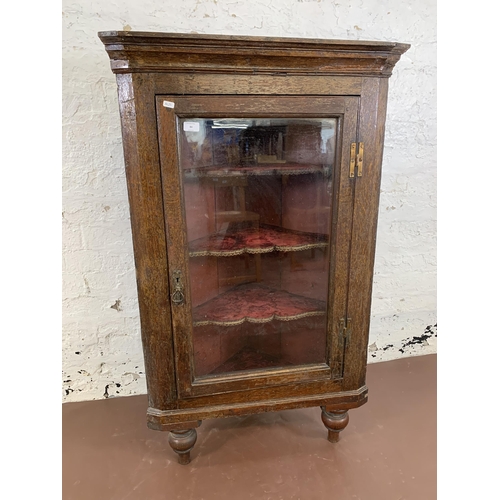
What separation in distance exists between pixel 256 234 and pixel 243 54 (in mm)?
510

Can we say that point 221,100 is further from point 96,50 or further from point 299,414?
point 299,414

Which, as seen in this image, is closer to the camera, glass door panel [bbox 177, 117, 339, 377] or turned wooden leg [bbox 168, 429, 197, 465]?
glass door panel [bbox 177, 117, 339, 377]

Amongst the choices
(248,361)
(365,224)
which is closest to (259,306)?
(248,361)

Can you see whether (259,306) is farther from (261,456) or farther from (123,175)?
(123,175)

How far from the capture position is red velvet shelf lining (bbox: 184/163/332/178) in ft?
3.54

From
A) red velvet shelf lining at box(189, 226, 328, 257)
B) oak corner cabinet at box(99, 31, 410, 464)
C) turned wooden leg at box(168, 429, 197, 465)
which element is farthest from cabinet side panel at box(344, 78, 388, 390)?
turned wooden leg at box(168, 429, 197, 465)

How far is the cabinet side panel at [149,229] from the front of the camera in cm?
93

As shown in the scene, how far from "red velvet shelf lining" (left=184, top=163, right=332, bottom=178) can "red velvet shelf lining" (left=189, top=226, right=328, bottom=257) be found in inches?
7.0

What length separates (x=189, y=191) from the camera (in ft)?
3.41

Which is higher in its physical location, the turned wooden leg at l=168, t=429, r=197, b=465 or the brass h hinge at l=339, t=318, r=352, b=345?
the brass h hinge at l=339, t=318, r=352, b=345

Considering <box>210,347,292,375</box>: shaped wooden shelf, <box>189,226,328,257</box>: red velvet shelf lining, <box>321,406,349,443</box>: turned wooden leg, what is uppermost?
<box>189,226,328,257</box>: red velvet shelf lining

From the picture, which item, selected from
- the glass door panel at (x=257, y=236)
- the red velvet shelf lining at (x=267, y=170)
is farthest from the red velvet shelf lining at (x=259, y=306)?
the red velvet shelf lining at (x=267, y=170)

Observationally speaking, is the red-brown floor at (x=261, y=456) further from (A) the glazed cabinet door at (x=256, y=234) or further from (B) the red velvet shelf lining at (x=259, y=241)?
(B) the red velvet shelf lining at (x=259, y=241)

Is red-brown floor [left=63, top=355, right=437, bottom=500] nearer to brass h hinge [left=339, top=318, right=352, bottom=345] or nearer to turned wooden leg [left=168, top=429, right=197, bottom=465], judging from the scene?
turned wooden leg [left=168, top=429, right=197, bottom=465]
